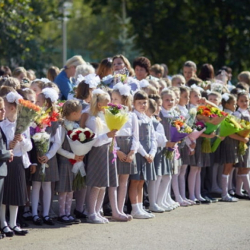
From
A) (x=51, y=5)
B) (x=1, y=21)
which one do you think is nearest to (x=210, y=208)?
(x=1, y=21)

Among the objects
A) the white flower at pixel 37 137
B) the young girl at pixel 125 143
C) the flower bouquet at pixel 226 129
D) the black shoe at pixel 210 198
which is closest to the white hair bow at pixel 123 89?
the young girl at pixel 125 143

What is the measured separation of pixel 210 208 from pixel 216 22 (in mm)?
19580

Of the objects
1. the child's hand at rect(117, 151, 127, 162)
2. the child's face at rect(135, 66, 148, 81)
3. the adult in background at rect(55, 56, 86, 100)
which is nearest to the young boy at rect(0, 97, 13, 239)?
the child's hand at rect(117, 151, 127, 162)

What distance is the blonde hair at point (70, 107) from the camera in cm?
995

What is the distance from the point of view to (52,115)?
9.88m

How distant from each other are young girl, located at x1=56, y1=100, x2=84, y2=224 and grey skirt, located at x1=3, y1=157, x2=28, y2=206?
849 millimetres

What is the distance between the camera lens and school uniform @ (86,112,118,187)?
10016mm

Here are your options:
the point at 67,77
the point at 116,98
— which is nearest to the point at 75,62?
the point at 67,77

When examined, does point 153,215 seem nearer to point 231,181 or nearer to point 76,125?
point 76,125

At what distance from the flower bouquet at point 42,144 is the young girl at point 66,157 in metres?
0.30

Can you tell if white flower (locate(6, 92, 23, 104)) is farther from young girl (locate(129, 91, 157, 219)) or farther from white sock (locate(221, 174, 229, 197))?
white sock (locate(221, 174, 229, 197))

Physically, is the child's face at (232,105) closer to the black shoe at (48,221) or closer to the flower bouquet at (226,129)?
the flower bouquet at (226,129)

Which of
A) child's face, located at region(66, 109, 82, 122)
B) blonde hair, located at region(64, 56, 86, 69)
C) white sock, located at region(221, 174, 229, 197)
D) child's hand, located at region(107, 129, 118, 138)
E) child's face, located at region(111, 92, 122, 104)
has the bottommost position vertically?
white sock, located at region(221, 174, 229, 197)

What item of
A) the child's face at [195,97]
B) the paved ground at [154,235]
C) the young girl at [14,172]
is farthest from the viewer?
the child's face at [195,97]
